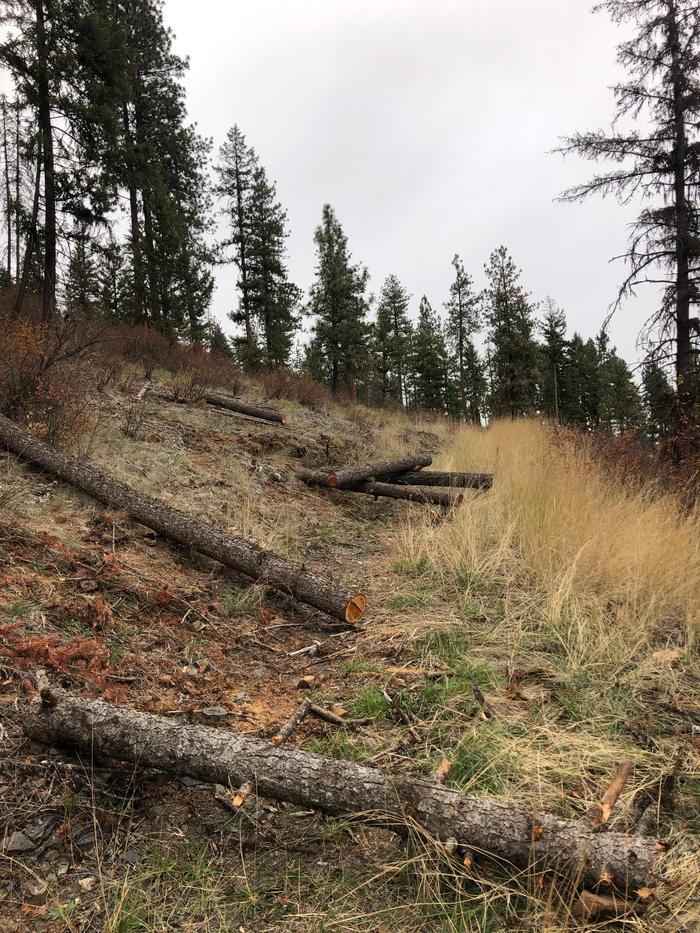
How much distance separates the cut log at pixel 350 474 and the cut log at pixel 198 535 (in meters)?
3.45

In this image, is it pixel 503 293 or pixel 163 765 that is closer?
pixel 163 765

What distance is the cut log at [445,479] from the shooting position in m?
8.19

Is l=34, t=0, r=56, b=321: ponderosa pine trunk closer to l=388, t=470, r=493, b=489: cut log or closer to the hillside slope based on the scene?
the hillside slope

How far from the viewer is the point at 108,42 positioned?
37.6 feet

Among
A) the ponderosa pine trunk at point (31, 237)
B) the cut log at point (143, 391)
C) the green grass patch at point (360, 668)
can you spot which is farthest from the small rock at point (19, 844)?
the ponderosa pine trunk at point (31, 237)

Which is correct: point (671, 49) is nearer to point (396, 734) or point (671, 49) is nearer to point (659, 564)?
point (659, 564)

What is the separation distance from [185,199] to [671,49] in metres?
14.7

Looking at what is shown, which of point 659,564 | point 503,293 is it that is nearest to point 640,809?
point 659,564

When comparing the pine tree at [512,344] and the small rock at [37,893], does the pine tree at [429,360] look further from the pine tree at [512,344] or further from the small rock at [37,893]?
the small rock at [37,893]

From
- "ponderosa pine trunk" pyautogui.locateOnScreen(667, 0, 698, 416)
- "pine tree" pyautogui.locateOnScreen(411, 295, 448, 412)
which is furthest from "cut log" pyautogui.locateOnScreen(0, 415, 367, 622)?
"pine tree" pyautogui.locateOnScreen(411, 295, 448, 412)

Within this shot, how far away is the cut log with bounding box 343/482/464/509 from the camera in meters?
7.89

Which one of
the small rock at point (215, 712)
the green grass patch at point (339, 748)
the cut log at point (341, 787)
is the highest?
the cut log at point (341, 787)

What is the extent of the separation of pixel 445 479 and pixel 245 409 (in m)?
4.66

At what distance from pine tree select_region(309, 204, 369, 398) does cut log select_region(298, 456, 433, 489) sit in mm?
17189
